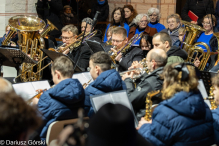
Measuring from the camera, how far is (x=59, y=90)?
3406mm

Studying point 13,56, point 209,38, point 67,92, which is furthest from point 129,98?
point 209,38

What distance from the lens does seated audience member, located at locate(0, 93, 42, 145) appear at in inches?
58.2

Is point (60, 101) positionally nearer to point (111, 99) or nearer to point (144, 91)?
point (111, 99)

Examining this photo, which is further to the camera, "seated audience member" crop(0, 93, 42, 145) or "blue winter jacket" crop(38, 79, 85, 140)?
"blue winter jacket" crop(38, 79, 85, 140)

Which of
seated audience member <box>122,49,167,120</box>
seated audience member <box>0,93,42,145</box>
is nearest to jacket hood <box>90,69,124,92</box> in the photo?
seated audience member <box>122,49,167,120</box>

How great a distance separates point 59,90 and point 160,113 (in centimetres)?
134

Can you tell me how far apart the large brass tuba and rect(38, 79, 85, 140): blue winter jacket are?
2.56 metres

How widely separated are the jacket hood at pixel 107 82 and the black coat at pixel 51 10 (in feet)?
15.7

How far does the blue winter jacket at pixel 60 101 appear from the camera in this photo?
3400 millimetres

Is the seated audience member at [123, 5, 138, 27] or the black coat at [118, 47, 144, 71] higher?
the seated audience member at [123, 5, 138, 27]

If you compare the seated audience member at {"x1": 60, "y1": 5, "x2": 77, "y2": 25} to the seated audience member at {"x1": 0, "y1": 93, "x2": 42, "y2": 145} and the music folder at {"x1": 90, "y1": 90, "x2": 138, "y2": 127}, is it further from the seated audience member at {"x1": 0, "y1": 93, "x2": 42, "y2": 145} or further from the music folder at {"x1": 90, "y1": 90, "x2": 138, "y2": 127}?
the seated audience member at {"x1": 0, "y1": 93, "x2": 42, "y2": 145}

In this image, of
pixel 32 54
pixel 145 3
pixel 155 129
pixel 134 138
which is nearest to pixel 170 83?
pixel 155 129

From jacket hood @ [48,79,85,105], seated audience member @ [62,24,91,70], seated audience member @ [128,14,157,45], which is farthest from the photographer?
seated audience member @ [128,14,157,45]

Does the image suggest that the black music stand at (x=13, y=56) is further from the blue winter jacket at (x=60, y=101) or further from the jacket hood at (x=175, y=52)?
the jacket hood at (x=175, y=52)
